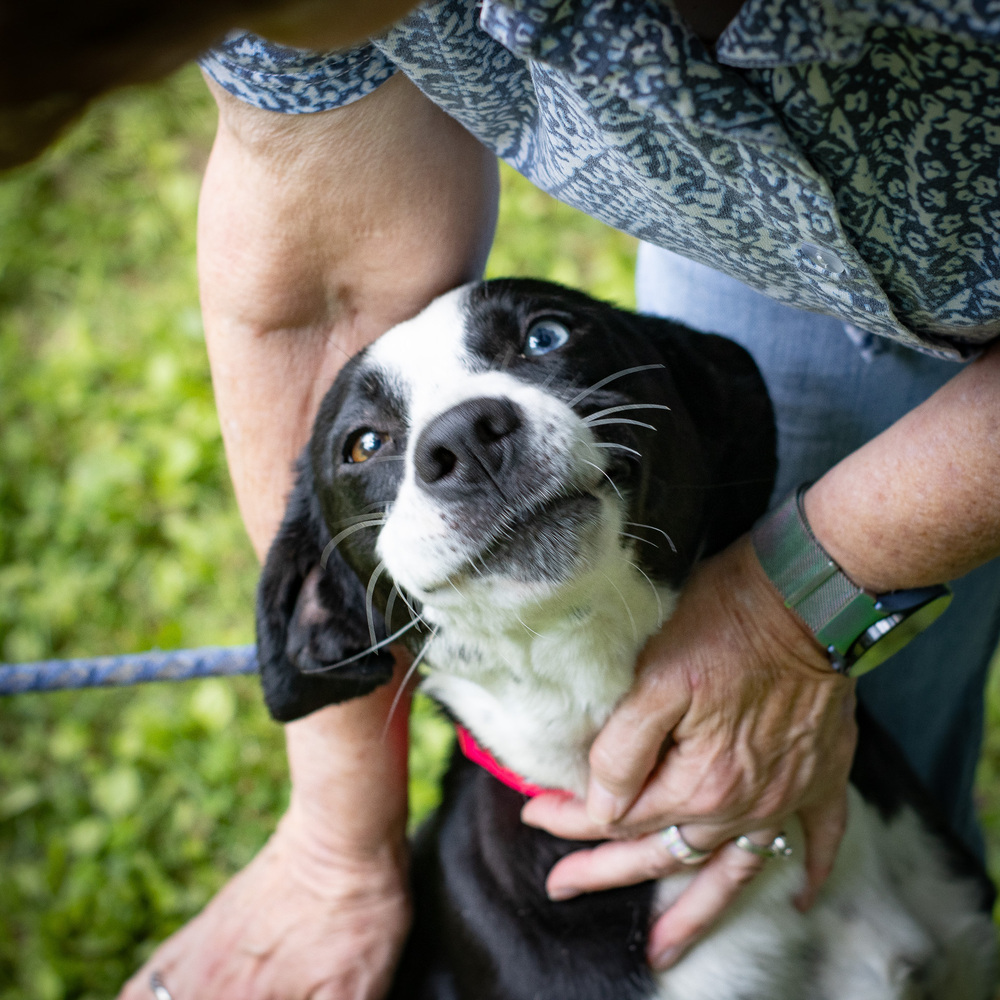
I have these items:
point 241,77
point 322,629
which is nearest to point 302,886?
point 322,629

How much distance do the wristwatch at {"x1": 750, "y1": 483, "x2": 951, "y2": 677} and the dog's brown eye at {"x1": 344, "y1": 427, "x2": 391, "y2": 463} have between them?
24.4 inches

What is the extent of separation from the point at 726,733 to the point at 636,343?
0.64 metres

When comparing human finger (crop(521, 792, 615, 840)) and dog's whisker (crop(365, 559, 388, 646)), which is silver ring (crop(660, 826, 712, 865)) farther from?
dog's whisker (crop(365, 559, 388, 646))

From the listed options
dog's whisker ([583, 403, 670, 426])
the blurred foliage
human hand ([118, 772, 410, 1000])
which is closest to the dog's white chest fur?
dog's whisker ([583, 403, 670, 426])

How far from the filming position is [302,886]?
1.83m

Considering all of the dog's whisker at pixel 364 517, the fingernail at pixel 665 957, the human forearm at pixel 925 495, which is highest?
the human forearm at pixel 925 495

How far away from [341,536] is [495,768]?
0.50 m

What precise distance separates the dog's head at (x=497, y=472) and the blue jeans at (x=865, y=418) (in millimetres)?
165

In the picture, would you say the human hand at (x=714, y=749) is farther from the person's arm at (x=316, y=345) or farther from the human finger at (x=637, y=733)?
the person's arm at (x=316, y=345)

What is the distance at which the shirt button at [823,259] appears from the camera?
96cm

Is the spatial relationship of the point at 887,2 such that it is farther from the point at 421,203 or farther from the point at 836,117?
the point at 421,203

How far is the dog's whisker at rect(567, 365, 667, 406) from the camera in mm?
1323

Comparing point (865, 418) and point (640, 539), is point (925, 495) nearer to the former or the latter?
point (640, 539)

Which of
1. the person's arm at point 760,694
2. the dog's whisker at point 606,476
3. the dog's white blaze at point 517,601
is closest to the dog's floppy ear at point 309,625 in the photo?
the dog's white blaze at point 517,601
